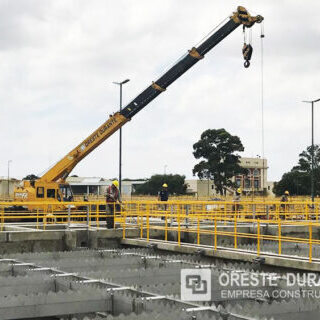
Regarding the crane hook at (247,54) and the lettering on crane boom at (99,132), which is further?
the lettering on crane boom at (99,132)

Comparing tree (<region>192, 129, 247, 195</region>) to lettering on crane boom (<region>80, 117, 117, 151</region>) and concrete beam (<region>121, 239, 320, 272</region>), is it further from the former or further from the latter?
concrete beam (<region>121, 239, 320, 272</region>)

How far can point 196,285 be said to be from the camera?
1205 cm

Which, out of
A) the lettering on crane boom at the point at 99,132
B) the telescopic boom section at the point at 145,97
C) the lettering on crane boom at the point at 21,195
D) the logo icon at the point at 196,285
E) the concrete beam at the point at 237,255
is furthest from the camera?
the lettering on crane boom at the point at 99,132

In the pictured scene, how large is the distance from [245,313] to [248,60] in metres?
19.6

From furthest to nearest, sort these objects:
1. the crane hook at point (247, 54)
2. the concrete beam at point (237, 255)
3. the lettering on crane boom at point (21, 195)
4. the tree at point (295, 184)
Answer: the tree at point (295, 184), the lettering on crane boom at point (21, 195), the crane hook at point (247, 54), the concrete beam at point (237, 255)

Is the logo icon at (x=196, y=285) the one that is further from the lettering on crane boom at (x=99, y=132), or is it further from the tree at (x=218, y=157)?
the tree at (x=218, y=157)

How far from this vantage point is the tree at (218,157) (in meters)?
77.9

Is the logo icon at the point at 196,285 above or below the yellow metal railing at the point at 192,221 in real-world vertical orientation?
below

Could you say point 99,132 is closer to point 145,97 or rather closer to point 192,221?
point 145,97

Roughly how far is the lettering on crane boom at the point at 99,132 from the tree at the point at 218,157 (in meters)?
45.4

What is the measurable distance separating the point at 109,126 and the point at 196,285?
21707mm

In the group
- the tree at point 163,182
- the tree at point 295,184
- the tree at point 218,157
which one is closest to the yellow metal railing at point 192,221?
the tree at point 218,157

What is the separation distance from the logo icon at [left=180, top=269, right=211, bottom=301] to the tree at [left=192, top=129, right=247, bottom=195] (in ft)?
211

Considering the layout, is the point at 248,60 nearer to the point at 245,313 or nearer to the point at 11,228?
the point at 11,228
